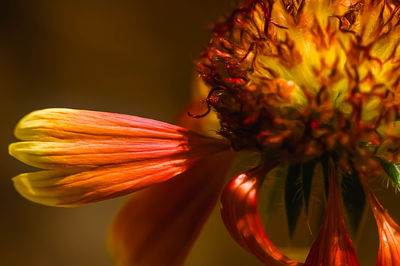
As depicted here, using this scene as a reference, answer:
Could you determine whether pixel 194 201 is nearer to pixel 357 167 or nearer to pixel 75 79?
pixel 357 167

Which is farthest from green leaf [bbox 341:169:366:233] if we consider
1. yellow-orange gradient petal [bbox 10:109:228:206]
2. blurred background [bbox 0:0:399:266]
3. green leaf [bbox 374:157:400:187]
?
blurred background [bbox 0:0:399:266]

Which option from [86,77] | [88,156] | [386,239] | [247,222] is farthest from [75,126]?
[86,77]

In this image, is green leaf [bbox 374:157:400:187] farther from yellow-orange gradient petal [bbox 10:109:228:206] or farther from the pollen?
yellow-orange gradient petal [bbox 10:109:228:206]

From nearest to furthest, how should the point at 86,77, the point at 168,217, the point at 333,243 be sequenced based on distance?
the point at 333,243
the point at 168,217
the point at 86,77

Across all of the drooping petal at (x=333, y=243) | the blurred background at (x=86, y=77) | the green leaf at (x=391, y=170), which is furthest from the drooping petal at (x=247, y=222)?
the blurred background at (x=86, y=77)

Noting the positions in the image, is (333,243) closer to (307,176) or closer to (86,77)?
(307,176)

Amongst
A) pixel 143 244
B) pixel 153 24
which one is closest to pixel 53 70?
pixel 153 24
